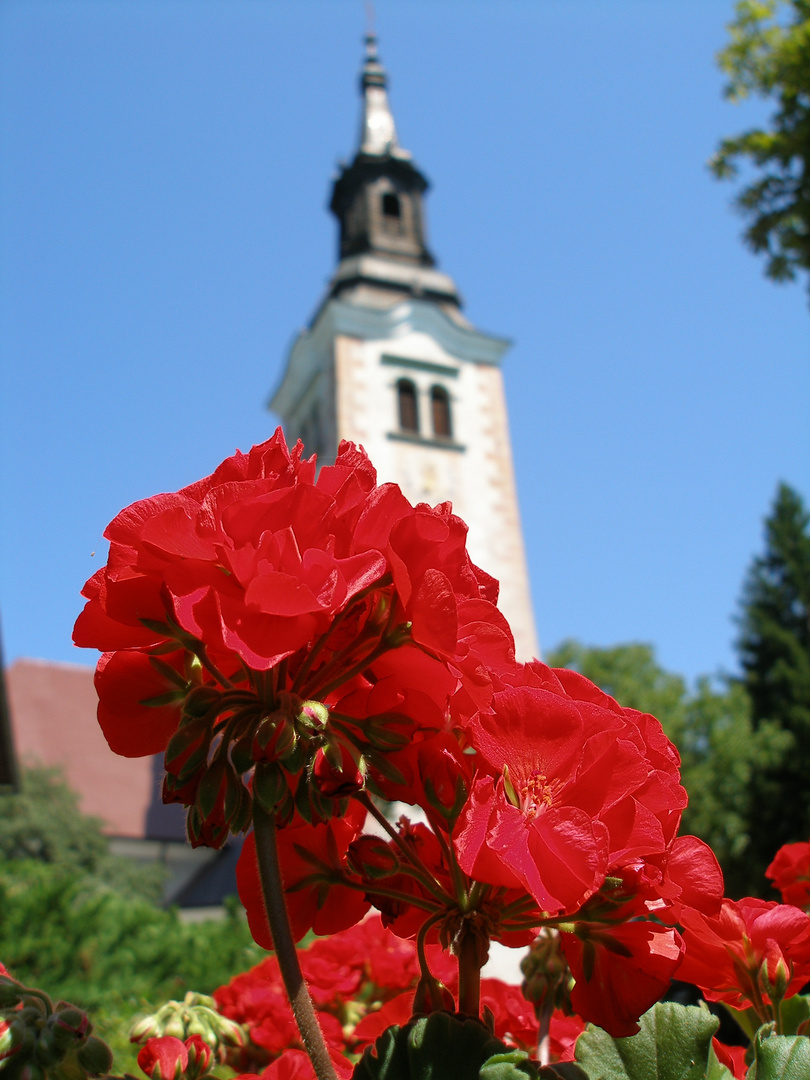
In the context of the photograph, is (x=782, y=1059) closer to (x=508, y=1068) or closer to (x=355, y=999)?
(x=508, y=1068)

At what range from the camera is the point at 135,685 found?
699mm

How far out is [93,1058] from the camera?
63cm

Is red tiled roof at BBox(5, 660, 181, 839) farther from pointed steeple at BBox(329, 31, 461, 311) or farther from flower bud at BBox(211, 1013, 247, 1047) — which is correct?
flower bud at BBox(211, 1013, 247, 1047)

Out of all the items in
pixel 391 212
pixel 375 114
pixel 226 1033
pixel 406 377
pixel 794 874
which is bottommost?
pixel 226 1033

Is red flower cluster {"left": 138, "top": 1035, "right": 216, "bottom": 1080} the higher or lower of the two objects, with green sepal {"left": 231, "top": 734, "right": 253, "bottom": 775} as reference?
lower

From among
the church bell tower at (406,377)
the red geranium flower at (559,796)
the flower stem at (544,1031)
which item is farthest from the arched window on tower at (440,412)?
the red geranium flower at (559,796)

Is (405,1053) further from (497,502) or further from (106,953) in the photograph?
(497,502)

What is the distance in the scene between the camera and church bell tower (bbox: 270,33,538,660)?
1912 centimetres

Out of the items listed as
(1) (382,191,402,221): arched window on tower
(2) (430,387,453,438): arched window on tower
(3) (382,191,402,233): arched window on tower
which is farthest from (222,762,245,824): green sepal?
(1) (382,191,402,221): arched window on tower

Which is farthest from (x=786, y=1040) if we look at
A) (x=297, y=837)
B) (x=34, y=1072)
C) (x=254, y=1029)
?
(x=254, y=1029)

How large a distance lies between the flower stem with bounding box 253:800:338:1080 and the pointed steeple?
22922 mm

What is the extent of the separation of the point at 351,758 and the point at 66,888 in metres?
7.64

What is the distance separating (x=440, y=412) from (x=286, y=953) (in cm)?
2087

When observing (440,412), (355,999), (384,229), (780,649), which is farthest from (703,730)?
(355,999)
